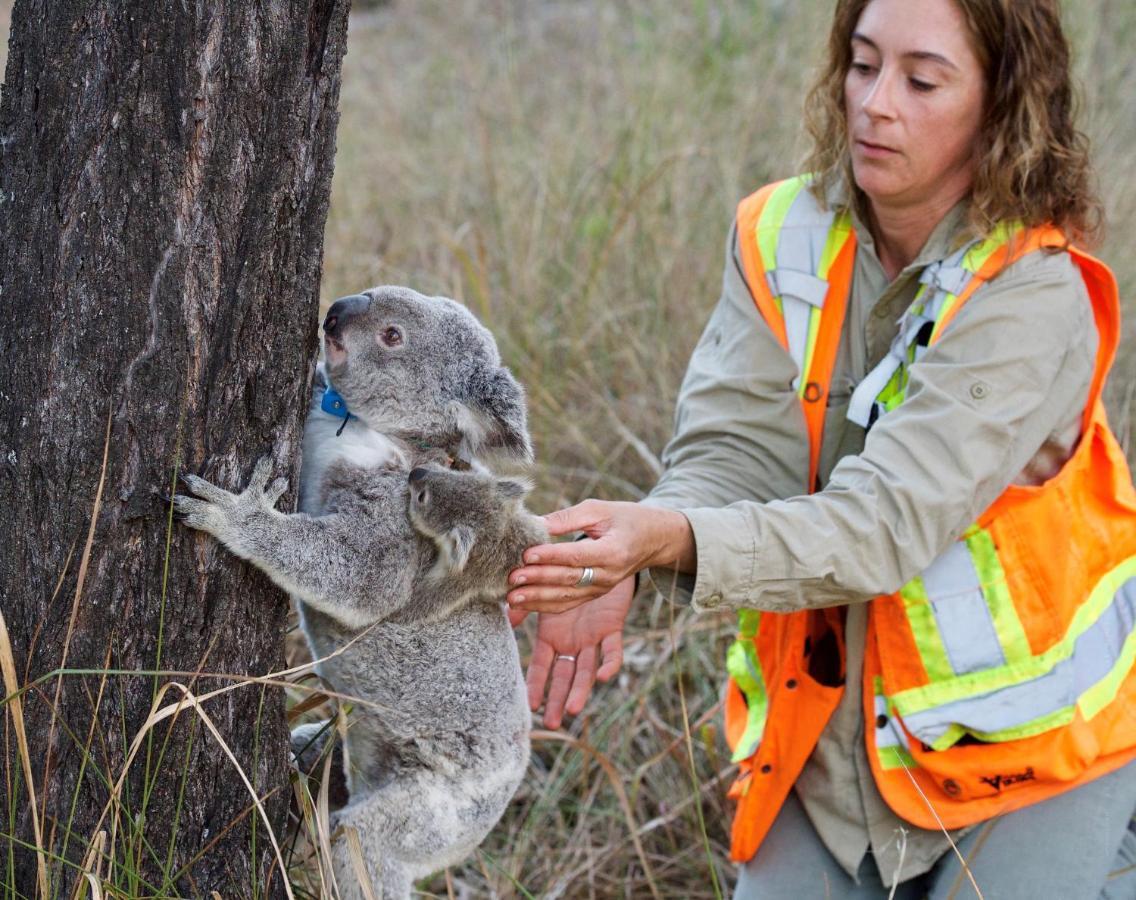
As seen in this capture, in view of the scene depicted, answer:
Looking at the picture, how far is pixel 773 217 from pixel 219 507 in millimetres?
1493

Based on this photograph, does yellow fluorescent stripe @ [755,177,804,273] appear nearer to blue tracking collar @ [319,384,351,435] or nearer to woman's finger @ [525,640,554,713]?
woman's finger @ [525,640,554,713]

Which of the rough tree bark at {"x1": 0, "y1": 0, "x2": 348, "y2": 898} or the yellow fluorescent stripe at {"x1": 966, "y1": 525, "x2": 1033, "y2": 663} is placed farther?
the yellow fluorescent stripe at {"x1": 966, "y1": 525, "x2": 1033, "y2": 663}

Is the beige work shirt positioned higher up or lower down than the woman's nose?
lower down

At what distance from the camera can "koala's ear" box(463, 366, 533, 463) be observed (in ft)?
6.45

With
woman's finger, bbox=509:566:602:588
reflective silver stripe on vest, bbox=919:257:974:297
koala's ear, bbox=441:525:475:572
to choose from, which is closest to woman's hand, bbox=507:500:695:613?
woman's finger, bbox=509:566:602:588

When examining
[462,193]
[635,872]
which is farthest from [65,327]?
[462,193]

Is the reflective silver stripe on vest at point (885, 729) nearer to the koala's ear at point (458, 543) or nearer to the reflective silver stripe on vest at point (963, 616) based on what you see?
the reflective silver stripe on vest at point (963, 616)

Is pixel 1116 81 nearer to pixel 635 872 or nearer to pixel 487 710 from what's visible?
pixel 635 872

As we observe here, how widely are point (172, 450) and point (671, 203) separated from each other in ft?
10.7

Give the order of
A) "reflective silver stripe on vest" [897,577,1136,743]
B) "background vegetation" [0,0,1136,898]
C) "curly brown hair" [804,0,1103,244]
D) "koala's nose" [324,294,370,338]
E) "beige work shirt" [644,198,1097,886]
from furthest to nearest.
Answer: "background vegetation" [0,0,1136,898] → "curly brown hair" [804,0,1103,244] → "reflective silver stripe on vest" [897,577,1136,743] → "beige work shirt" [644,198,1097,886] → "koala's nose" [324,294,370,338]

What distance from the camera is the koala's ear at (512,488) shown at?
1.88m

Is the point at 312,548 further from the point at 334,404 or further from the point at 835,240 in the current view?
the point at 835,240

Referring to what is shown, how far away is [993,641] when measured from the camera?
2.27 m

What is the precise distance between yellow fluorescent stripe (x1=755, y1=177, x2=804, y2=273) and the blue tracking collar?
1022 mm
